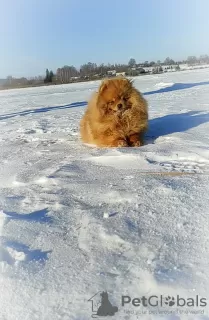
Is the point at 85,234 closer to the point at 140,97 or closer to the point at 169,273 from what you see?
the point at 169,273

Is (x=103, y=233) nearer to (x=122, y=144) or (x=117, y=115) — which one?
(x=122, y=144)

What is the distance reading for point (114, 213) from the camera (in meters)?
1.99

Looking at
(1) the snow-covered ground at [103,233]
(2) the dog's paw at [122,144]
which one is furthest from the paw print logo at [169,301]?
(2) the dog's paw at [122,144]

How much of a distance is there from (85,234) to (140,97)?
3.04 m

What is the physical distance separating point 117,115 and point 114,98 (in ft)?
0.71

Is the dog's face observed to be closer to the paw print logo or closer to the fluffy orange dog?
the fluffy orange dog

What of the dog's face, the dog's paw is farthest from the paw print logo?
the dog's face

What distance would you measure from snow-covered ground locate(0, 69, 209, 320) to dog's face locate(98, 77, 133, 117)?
3.53 ft

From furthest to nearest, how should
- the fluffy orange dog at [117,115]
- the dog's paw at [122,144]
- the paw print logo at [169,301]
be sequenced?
the fluffy orange dog at [117,115] < the dog's paw at [122,144] < the paw print logo at [169,301]

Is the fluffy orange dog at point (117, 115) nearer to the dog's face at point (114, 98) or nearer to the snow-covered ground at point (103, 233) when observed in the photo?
the dog's face at point (114, 98)

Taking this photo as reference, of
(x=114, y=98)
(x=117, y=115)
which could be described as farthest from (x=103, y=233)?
(x=114, y=98)

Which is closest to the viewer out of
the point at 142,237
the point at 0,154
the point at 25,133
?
the point at 142,237

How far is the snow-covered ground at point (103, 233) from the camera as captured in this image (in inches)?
51.2

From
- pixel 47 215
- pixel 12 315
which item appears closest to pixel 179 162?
pixel 47 215
